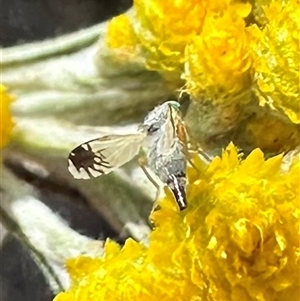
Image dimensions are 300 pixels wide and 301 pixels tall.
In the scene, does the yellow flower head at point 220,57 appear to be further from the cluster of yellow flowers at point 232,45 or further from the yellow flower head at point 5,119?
the yellow flower head at point 5,119

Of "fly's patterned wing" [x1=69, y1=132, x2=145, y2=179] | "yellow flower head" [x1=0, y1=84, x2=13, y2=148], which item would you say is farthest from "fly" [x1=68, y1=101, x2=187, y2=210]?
"yellow flower head" [x1=0, y1=84, x2=13, y2=148]

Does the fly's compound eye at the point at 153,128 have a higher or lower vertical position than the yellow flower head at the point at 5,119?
lower

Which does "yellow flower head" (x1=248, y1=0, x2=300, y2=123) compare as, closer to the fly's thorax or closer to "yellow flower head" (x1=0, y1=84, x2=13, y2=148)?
the fly's thorax

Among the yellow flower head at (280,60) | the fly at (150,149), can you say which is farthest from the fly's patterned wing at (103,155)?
the yellow flower head at (280,60)

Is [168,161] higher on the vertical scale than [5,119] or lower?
lower

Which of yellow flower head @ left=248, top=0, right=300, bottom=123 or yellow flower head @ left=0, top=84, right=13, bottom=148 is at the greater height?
yellow flower head @ left=0, top=84, right=13, bottom=148

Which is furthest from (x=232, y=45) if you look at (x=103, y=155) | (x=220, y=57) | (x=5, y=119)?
(x=5, y=119)

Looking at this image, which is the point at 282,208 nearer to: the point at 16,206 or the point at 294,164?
the point at 294,164

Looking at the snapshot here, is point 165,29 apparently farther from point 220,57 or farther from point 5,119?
point 5,119
